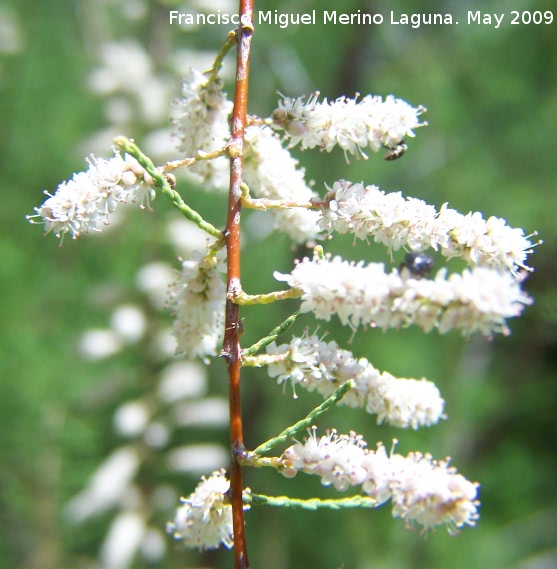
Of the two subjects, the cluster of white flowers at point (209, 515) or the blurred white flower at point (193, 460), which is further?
the blurred white flower at point (193, 460)

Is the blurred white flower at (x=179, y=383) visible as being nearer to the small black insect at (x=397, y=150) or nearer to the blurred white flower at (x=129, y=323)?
the blurred white flower at (x=129, y=323)

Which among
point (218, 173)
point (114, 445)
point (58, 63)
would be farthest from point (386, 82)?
point (218, 173)

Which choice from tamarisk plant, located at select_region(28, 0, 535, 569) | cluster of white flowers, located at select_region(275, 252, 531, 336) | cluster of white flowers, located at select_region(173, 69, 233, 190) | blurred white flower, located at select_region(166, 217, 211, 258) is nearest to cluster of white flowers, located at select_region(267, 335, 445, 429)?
tamarisk plant, located at select_region(28, 0, 535, 569)

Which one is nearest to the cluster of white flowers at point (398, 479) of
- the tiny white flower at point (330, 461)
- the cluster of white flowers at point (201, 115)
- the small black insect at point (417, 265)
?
the tiny white flower at point (330, 461)

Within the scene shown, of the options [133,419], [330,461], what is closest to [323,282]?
[330,461]

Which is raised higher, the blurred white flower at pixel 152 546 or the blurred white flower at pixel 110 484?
the blurred white flower at pixel 110 484

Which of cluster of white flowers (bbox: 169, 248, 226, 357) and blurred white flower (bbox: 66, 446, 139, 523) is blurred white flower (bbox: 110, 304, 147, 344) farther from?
cluster of white flowers (bbox: 169, 248, 226, 357)
